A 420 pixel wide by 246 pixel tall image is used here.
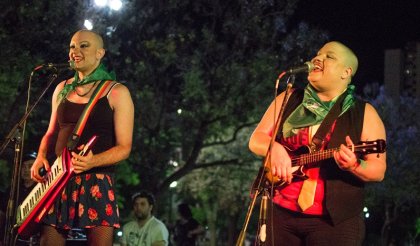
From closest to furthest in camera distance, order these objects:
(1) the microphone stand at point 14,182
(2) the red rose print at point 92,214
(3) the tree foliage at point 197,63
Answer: (2) the red rose print at point 92,214 < (1) the microphone stand at point 14,182 < (3) the tree foliage at point 197,63

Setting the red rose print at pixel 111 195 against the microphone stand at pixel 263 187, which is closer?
the microphone stand at pixel 263 187

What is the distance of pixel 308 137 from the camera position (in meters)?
4.74

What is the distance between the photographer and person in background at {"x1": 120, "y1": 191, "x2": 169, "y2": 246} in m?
10.0

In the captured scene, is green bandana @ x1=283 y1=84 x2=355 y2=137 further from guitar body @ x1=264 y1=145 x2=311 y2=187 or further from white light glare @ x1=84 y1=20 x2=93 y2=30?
white light glare @ x1=84 y1=20 x2=93 y2=30

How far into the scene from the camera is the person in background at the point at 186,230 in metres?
13.7

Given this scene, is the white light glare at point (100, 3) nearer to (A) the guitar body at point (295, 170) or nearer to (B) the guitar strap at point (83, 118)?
(B) the guitar strap at point (83, 118)

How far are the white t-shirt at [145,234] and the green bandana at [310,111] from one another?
18.2 ft

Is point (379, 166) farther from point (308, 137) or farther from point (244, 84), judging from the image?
point (244, 84)

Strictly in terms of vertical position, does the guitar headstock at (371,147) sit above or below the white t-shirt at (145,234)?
above

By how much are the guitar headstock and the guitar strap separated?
1858mm

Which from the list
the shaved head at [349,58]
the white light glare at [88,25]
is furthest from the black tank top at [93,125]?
the white light glare at [88,25]

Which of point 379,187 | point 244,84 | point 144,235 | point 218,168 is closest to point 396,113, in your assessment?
point 379,187

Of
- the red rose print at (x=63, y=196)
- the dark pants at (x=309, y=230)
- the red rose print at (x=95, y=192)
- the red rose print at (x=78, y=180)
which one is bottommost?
the dark pants at (x=309, y=230)

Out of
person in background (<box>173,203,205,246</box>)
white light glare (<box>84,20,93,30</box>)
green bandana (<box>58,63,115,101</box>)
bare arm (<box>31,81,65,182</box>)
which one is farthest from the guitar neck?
white light glare (<box>84,20,93,30</box>)
